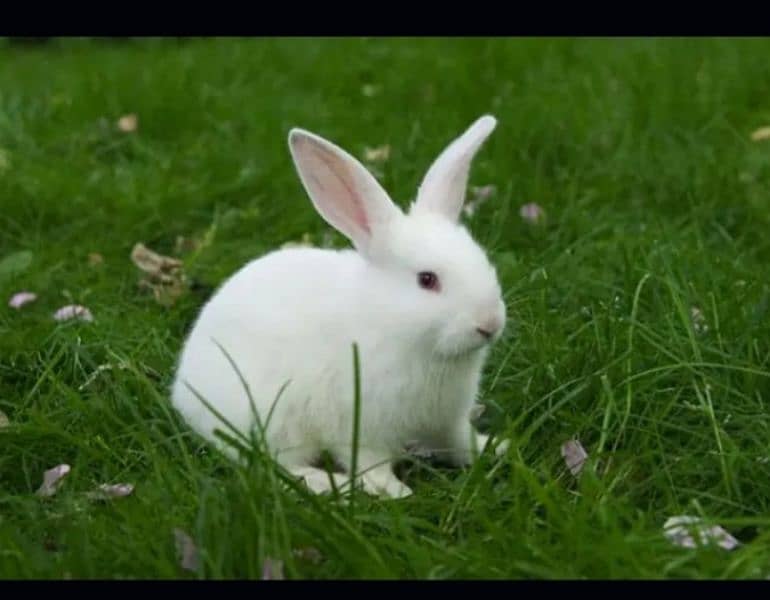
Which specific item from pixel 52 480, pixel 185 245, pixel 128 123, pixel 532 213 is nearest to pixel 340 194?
pixel 52 480

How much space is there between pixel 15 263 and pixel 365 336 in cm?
177

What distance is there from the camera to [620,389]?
3.52 meters

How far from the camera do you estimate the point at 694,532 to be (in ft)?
9.29

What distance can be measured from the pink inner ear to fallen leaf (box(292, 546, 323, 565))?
0.95 metres

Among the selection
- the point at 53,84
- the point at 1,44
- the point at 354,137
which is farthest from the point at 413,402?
the point at 1,44

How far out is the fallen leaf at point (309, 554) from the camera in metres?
2.81

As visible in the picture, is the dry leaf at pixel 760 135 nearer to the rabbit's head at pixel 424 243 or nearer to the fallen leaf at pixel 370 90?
the fallen leaf at pixel 370 90

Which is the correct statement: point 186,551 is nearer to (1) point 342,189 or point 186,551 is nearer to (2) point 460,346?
(2) point 460,346

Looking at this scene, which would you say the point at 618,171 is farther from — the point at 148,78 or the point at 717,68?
the point at 148,78

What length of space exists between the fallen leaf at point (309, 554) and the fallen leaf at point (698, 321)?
50.9 inches

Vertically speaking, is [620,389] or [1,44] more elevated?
[620,389]

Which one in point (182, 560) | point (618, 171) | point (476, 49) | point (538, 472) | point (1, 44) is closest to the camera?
point (182, 560)

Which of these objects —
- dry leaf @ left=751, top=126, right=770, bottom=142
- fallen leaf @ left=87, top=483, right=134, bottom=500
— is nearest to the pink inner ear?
fallen leaf @ left=87, top=483, right=134, bottom=500

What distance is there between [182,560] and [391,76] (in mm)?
4395
